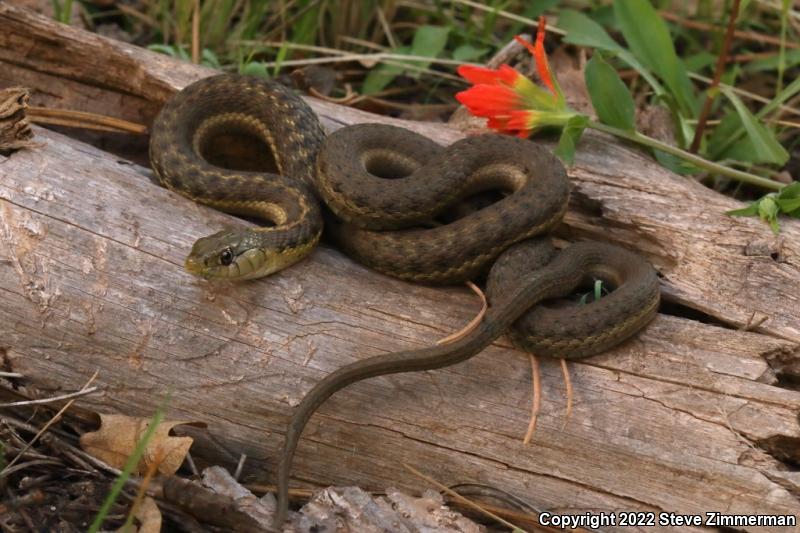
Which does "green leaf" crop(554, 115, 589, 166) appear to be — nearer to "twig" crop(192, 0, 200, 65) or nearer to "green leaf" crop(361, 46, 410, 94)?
"green leaf" crop(361, 46, 410, 94)

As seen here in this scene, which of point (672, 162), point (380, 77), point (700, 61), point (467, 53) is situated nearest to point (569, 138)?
point (672, 162)

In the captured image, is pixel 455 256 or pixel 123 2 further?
pixel 123 2

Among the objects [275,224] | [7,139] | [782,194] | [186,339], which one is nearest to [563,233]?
[782,194]

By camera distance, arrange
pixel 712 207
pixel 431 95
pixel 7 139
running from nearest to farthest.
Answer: pixel 7 139 → pixel 712 207 → pixel 431 95

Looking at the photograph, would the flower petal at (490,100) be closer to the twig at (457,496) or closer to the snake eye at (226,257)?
the snake eye at (226,257)

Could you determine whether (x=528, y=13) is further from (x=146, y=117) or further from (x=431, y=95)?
(x=146, y=117)

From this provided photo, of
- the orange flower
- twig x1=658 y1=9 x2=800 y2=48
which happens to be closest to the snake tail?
the orange flower
